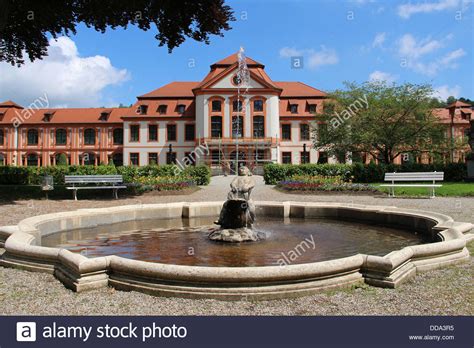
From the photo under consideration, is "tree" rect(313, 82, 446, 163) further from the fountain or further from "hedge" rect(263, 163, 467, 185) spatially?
the fountain

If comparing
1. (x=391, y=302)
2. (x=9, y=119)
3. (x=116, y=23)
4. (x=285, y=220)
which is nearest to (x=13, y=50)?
(x=116, y=23)

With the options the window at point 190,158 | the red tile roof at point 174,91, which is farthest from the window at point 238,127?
the red tile roof at point 174,91

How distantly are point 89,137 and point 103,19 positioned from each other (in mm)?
43596

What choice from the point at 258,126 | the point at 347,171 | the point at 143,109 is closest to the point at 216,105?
the point at 258,126

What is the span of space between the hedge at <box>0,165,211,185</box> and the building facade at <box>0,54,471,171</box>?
773 inches

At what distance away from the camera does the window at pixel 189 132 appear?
176 feet

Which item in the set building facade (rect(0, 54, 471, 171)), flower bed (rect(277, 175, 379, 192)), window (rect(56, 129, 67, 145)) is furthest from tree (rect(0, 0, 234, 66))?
window (rect(56, 129, 67, 145))

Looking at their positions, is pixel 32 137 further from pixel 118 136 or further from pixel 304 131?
pixel 304 131

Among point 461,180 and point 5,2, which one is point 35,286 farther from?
point 461,180

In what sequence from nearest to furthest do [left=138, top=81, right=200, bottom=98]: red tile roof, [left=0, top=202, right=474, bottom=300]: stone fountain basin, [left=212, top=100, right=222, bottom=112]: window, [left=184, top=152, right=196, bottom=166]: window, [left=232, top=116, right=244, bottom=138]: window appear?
[left=0, top=202, right=474, bottom=300]: stone fountain basin < [left=232, top=116, right=244, bottom=138]: window < [left=212, top=100, right=222, bottom=112]: window < [left=184, top=152, right=196, bottom=166]: window < [left=138, top=81, right=200, bottom=98]: red tile roof

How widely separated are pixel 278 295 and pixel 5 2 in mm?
12694

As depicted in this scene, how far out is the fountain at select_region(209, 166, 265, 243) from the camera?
7613 millimetres

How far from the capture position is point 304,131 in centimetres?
5347

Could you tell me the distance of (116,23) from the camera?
1697cm
